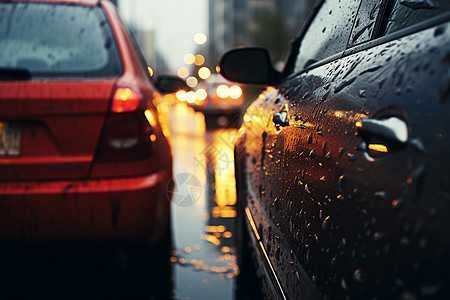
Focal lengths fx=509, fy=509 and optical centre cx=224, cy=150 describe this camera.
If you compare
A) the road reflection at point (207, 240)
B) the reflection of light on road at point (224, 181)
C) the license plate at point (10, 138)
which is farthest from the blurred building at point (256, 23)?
the license plate at point (10, 138)

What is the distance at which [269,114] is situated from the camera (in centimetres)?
231

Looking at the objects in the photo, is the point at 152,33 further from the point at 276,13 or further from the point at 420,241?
the point at 420,241

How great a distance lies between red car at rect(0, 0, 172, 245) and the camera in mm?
2633

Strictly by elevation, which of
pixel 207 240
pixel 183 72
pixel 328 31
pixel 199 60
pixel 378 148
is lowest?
pixel 183 72

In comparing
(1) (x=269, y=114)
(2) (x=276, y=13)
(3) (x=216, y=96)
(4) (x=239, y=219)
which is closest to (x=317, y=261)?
(1) (x=269, y=114)

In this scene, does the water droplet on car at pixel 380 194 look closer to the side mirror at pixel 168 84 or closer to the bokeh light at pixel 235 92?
the side mirror at pixel 168 84

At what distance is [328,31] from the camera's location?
7.20 ft

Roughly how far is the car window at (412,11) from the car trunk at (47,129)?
1702 millimetres

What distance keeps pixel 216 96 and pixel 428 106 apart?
53.6 ft

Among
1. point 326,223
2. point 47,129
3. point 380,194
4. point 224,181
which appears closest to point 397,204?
point 380,194

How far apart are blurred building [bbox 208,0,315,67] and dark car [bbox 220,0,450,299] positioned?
38961mm

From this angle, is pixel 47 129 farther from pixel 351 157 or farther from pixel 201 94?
pixel 201 94

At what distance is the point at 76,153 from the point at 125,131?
0.92 feet

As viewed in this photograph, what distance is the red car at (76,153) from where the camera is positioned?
8.64 ft
